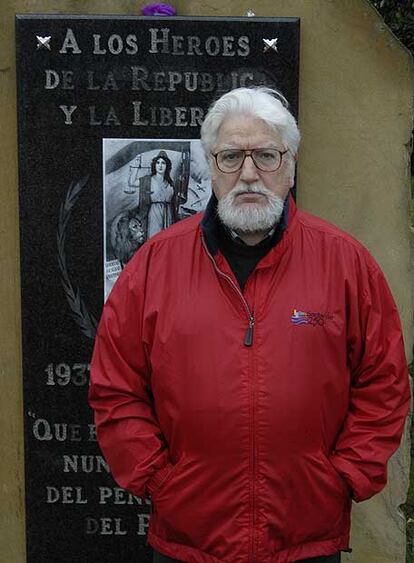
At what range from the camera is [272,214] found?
7.45ft

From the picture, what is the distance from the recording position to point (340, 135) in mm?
3121

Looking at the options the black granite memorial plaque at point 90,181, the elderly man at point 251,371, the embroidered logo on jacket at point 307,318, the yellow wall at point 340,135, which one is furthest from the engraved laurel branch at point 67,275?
the embroidered logo on jacket at point 307,318

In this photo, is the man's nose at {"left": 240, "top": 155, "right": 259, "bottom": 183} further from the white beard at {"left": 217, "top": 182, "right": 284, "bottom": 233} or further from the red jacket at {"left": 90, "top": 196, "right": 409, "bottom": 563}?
the red jacket at {"left": 90, "top": 196, "right": 409, "bottom": 563}

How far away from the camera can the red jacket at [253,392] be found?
2191mm

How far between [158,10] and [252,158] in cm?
106

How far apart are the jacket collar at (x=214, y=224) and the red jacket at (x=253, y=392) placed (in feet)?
0.04

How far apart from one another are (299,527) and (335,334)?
0.55 m

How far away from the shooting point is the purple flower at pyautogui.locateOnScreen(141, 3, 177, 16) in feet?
9.93

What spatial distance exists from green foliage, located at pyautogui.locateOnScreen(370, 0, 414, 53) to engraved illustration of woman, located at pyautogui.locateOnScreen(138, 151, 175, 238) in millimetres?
1866

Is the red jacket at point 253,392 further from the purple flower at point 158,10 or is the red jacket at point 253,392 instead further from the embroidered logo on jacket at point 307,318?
the purple flower at point 158,10

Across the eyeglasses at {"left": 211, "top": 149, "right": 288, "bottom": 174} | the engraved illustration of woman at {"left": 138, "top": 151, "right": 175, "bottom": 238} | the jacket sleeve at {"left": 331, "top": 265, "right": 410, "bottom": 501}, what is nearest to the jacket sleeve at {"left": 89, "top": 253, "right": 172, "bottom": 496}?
the eyeglasses at {"left": 211, "top": 149, "right": 288, "bottom": 174}

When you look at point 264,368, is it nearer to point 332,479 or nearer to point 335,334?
point 335,334

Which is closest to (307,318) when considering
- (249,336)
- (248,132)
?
(249,336)

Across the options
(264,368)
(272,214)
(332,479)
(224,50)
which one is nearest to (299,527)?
(332,479)
